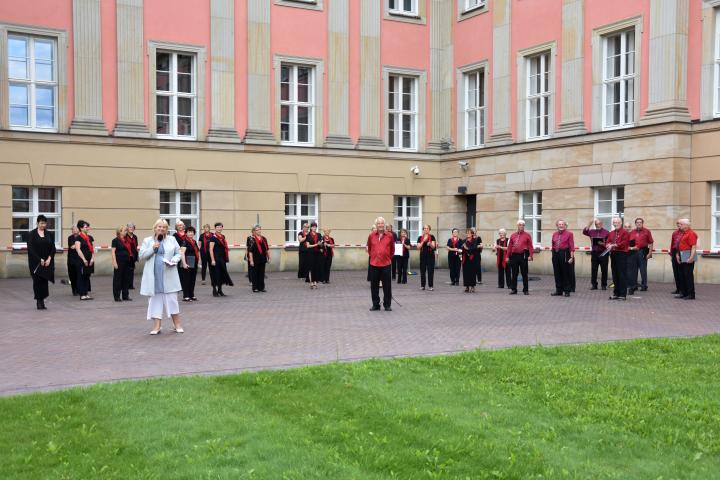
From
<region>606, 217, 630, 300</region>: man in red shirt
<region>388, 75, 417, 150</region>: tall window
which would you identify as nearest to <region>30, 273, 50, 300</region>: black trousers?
<region>606, 217, 630, 300</region>: man in red shirt

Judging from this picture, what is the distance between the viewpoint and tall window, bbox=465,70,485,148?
100 ft

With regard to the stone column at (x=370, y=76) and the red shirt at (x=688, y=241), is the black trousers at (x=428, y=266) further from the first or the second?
the stone column at (x=370, y=76)

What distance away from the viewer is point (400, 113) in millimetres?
31359

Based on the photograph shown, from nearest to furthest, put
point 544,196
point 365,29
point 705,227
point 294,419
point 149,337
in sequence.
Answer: point 294,419 < point 149,337 < point 705,227 < point 544,196 < point 365,29

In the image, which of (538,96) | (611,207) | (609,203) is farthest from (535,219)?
(538,96)

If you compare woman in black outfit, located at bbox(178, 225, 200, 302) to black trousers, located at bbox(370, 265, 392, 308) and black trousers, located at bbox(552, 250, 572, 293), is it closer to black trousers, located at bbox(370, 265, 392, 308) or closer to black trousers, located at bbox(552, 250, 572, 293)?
Result: black trousers, located at bbox(370, 265, 392, 308)

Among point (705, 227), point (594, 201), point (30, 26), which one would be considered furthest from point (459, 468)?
point (30, 26)

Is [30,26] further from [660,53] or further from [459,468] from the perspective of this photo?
[459,468]

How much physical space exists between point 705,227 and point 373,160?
12.4 metres

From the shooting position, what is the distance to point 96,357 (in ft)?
32.5

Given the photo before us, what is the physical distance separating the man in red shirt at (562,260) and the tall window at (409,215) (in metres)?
12.4

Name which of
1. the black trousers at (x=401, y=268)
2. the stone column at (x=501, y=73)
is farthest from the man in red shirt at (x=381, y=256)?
the stone column at (x=501, y=73)

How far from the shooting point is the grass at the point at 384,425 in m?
5.47

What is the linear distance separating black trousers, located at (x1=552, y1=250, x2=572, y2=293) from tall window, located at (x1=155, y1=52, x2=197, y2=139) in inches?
544
